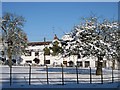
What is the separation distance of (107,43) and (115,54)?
1517 mm

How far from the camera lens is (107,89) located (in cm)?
1428

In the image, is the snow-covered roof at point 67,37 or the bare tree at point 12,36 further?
the bare tree at point 12,36

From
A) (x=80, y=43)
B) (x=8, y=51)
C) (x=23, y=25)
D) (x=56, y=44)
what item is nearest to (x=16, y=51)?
(x=8, y=51)

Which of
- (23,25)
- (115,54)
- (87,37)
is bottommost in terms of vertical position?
(115,54)

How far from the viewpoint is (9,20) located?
4022 centimetres

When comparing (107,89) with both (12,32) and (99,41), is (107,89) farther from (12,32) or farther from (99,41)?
(12,32)

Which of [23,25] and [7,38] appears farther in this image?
[23,25]

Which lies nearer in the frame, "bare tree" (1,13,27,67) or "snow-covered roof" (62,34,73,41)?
"snow-covered roof" (62,34,73,41)

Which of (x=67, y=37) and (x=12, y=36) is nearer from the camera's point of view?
(x=67, y=37)

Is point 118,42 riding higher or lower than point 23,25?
lower

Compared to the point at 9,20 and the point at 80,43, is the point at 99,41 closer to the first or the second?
the point at 80,43

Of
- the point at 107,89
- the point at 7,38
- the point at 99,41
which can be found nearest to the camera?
the point at 107,89

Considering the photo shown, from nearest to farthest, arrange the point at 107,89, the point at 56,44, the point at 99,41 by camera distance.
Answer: the point at 107,89 < the point at 99,41 < the point at 56,44

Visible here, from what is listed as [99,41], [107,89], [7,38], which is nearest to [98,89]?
[107,89]
